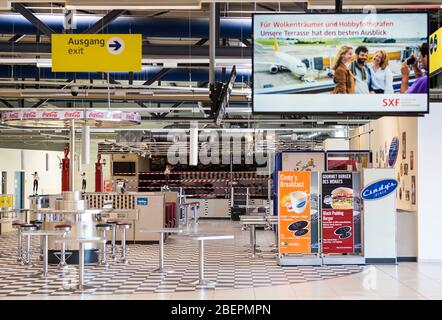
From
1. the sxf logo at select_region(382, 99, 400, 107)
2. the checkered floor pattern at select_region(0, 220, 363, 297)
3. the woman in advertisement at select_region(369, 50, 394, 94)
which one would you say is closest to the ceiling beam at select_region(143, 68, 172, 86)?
the checkered floor pattern at select_region(0, 220, 363, 297)

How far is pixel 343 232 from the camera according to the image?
1294 centimetres

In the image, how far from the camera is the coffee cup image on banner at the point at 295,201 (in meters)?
12.9

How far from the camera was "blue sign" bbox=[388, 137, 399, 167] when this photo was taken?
14.7 metres

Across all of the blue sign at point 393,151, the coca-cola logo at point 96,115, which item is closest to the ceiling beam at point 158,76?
the coca-cola logo at point 96,115

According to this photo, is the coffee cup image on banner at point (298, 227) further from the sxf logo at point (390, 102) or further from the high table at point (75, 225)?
the sxf logo at point (390, 102)

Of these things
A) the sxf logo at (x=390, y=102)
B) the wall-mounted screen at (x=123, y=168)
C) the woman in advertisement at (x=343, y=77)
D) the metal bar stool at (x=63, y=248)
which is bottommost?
the metal bar stool at (x=63, y=248)

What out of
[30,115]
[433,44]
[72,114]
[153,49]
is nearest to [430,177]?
[433,44]

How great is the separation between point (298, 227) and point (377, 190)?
150 cm

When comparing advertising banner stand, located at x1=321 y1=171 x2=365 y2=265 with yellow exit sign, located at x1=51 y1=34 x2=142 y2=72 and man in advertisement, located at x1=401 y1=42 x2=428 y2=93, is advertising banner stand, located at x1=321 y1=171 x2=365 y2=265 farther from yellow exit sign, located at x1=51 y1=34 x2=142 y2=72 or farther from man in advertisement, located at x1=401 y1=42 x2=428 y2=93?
man in advertisement, located at x1=401 y1=42 x2=428 y2=93

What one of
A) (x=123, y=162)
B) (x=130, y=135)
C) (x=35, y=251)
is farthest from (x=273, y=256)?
(x=123, y=162)

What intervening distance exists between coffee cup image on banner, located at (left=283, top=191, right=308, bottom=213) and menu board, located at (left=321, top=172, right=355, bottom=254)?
35 cm

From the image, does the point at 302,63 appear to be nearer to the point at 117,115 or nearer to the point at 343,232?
the point at 343,232

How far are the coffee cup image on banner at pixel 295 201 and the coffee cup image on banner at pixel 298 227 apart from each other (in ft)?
0.68
